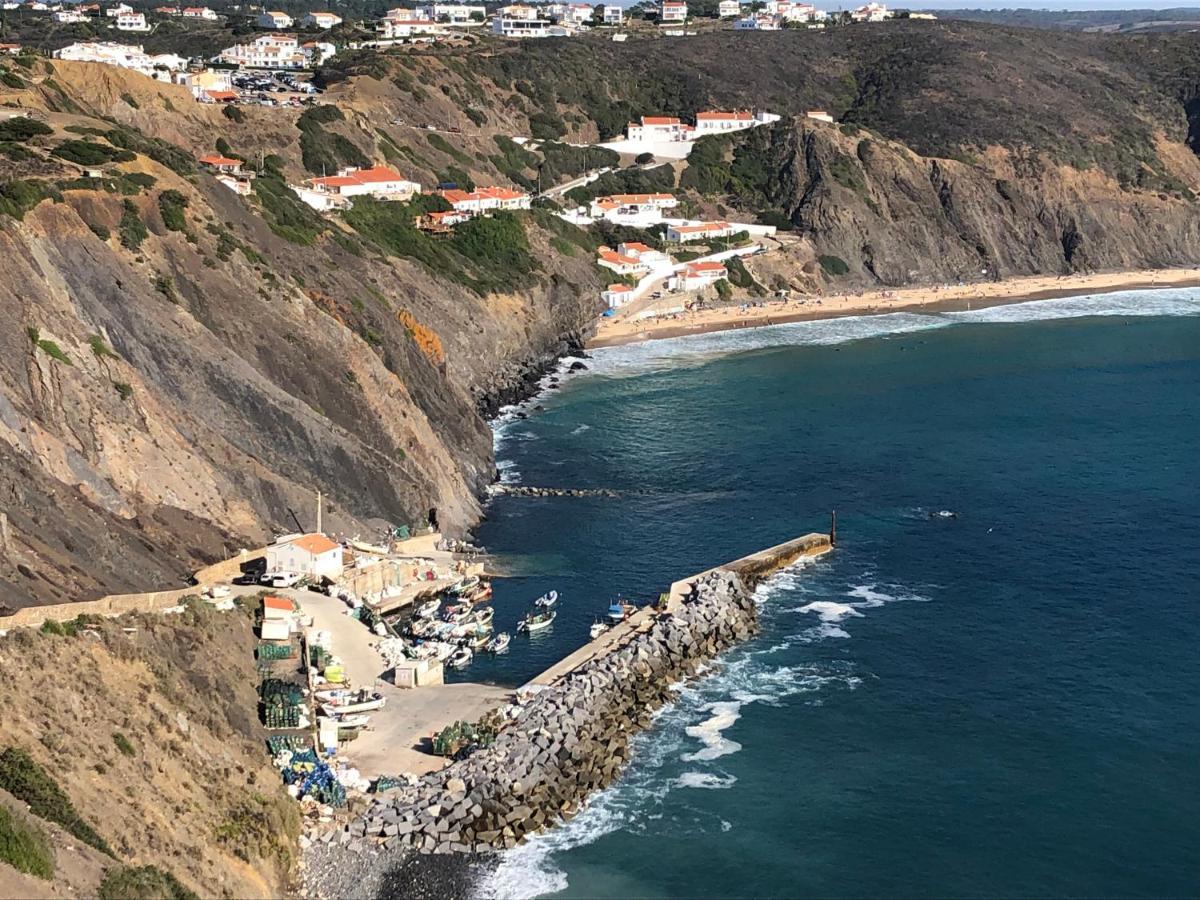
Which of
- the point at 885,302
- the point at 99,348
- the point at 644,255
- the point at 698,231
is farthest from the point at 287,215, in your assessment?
the point at 885,302

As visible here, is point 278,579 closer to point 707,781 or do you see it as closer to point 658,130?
point 707,781

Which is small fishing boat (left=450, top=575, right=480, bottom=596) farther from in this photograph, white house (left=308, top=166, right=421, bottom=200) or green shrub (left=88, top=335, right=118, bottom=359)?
white house (left=308, top=166, right=421, bottom=200)

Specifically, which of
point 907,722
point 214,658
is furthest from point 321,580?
point 907,722

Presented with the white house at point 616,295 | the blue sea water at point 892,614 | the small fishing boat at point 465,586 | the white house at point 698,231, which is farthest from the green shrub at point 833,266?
the small fishing boat at point 465,586

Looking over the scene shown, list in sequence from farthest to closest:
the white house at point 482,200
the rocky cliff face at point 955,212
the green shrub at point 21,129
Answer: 1. the rocky cliff face at point 955,212
2. the white house at point 482,200
3. the green shrub at point 21,129

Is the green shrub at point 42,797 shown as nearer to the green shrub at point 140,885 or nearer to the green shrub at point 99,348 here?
the green shrub at point 140,885

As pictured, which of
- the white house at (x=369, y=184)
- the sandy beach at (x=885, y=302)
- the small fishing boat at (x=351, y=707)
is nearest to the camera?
the small fishing boat at (x=351, y=707)

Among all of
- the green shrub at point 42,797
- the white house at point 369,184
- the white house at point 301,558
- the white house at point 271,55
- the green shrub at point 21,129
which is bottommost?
the white house at point 301,558
